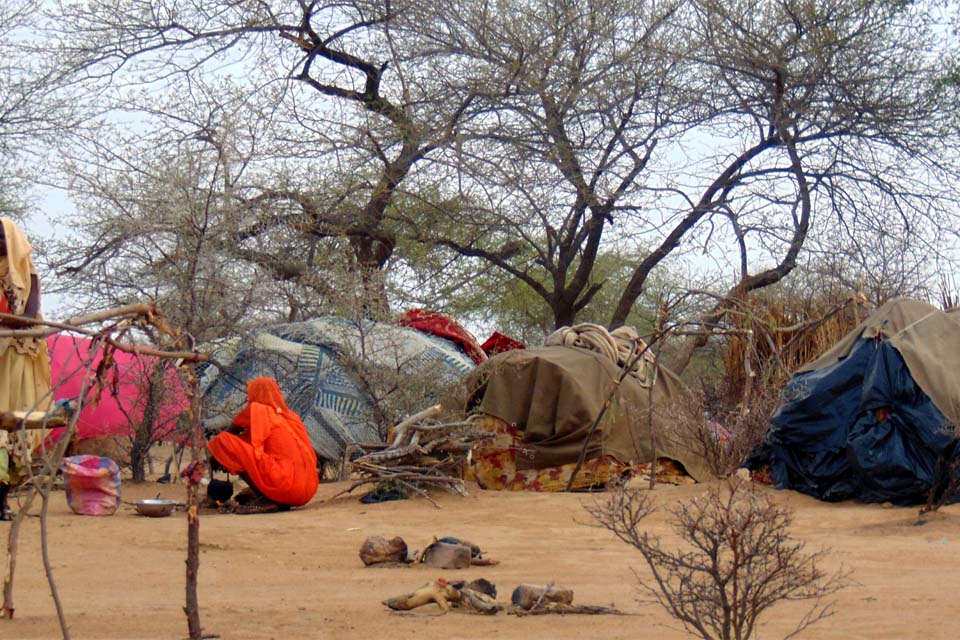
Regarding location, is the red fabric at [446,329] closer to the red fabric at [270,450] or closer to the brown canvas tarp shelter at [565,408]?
the brown canvas tarp shelter at [565,408]

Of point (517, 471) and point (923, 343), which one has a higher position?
point (923, 343)

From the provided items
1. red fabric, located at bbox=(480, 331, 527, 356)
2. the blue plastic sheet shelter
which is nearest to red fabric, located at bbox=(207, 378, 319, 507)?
the blue plastic sheet shelter

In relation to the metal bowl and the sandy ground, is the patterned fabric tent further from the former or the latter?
the metal bowl

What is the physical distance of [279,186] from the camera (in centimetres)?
1386

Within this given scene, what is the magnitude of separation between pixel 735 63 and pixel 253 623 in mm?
11732

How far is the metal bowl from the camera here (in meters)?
8.17

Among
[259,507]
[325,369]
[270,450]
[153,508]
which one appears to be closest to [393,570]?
[153,508]

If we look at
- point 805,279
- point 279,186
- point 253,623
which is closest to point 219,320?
point 279,186

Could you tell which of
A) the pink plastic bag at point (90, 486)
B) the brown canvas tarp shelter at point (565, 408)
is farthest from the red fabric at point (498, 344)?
the pink plastic bag at point (90, 486)

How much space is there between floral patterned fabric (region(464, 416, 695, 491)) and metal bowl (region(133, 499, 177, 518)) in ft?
10.1

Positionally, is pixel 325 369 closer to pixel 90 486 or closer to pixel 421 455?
pixel 421 455

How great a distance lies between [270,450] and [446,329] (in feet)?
14.3

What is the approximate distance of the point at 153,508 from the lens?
818 cm

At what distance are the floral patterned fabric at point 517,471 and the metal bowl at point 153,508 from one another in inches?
122
